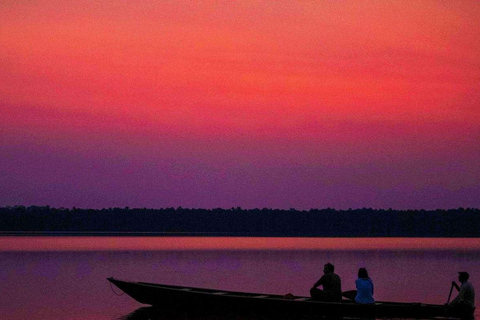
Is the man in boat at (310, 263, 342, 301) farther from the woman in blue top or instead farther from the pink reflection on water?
the pink reflection on water

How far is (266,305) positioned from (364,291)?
3582mm

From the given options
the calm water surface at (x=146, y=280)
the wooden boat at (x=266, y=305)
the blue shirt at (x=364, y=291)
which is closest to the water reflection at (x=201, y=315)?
the wooden boat at (x=266, y=305)

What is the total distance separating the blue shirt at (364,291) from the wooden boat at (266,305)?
0.61ft

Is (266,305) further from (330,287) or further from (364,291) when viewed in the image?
(364,291)

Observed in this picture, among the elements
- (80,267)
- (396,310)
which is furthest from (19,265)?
(396,310)

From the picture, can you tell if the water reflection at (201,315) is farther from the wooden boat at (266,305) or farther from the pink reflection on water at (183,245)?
the pink reflection on water at (183,245)

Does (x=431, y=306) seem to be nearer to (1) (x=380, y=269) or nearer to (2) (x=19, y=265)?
(1) (x=380, y=269)

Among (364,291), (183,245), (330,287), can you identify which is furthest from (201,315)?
(183,245)

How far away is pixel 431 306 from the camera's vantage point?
25.8 meters

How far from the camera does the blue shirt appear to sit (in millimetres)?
24672

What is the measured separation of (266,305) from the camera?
26.8m

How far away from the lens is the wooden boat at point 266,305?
25156mm

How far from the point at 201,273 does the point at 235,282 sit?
842 centimetres

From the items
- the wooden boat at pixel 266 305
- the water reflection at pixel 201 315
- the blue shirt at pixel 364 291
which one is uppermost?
the blue shirt at pixel 364 291
